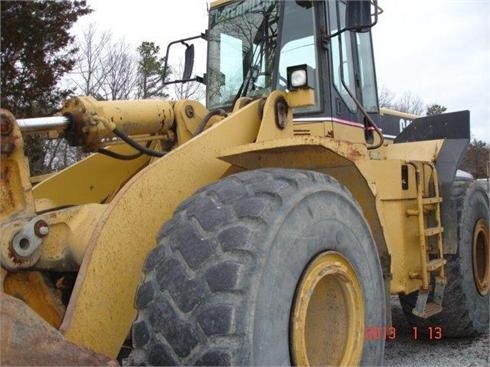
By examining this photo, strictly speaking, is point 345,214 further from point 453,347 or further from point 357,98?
point 453,347

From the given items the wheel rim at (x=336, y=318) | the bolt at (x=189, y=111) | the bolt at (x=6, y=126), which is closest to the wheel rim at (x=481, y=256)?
the wheel rim at (x=336, y=318)

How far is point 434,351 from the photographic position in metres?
4.53

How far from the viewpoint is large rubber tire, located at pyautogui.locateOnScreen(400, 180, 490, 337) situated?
4.50m

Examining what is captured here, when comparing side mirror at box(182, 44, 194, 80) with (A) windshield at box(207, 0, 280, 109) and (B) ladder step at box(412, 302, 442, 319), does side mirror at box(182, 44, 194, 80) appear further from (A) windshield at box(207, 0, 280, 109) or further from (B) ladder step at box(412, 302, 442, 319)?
(B) ladder step at box(412, 302, 442, 319)

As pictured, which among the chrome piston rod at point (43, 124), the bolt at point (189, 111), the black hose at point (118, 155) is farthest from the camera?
the bolt at point (189, 111)

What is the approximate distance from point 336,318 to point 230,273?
0.89 metres

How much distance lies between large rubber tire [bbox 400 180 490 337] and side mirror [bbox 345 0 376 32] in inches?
75.2

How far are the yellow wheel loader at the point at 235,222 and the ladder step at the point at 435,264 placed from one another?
0.01 meters

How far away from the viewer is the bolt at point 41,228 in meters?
2.15

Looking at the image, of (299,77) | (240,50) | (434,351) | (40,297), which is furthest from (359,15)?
(434,351)

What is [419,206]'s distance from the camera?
12.9 ft

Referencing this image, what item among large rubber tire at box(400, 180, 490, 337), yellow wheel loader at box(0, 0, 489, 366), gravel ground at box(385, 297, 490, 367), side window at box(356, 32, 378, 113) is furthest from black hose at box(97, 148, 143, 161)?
large rubber tire at box(400, 180, 490, 337)

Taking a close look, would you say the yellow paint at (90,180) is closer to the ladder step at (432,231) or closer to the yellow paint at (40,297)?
the yellow paint at (40,297)

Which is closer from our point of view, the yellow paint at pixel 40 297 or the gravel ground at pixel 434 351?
the yellow paint at pixel 40 297
